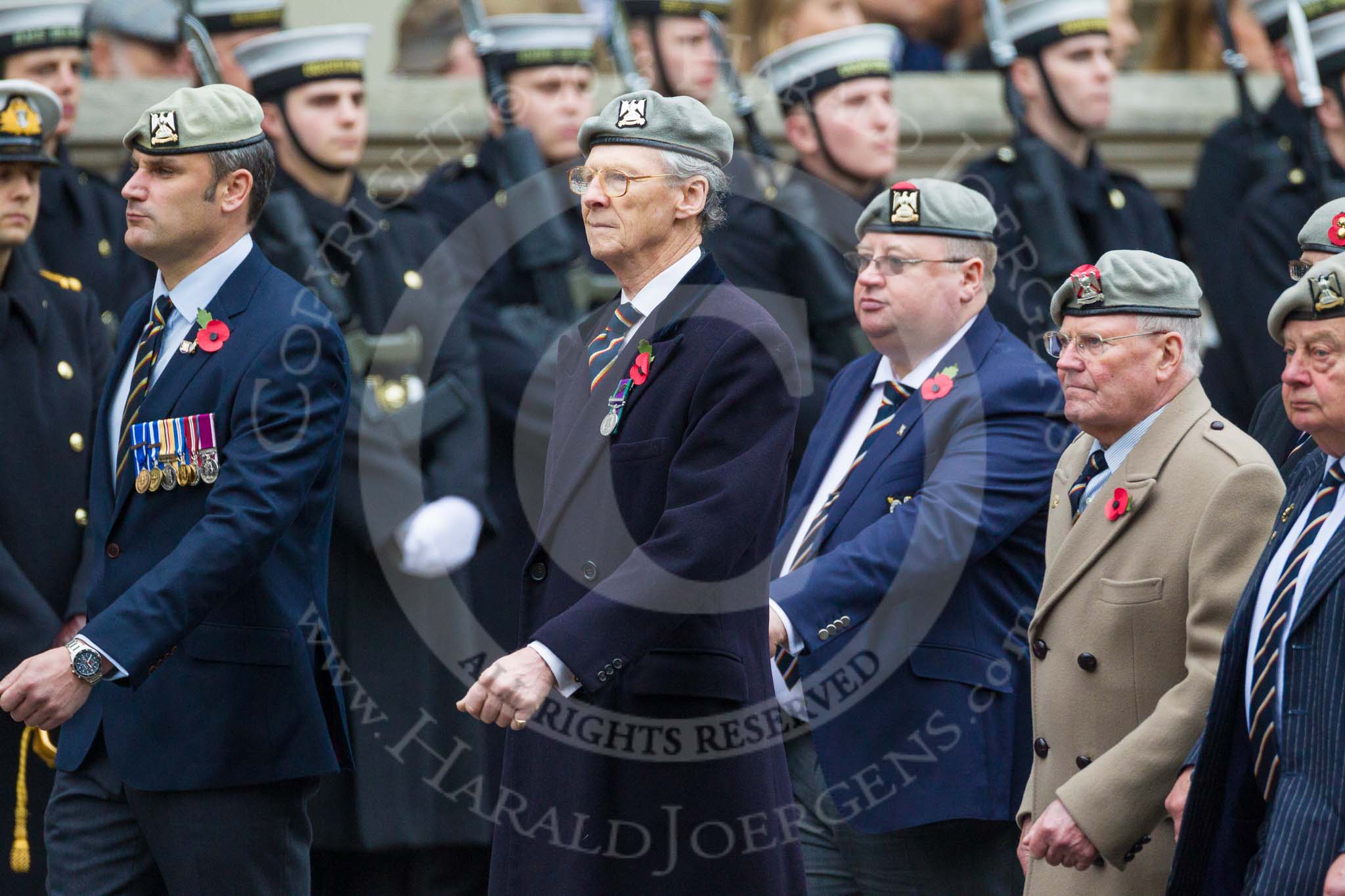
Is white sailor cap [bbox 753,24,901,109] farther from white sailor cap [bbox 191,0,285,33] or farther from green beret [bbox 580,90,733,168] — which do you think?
green beret [bbox 580,90,733,168]

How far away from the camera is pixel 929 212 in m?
5.31

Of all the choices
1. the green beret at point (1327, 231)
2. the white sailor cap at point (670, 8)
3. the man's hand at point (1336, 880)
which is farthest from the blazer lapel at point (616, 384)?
the white sailor cap at point (670, 8)

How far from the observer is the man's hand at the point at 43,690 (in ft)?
13.8

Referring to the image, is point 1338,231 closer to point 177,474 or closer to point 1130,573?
point 1130,573

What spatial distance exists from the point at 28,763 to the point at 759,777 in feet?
7.47

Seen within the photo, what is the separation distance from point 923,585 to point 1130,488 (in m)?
0.73

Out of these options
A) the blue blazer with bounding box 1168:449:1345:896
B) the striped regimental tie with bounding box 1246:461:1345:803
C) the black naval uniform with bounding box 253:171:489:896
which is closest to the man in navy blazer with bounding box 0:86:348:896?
the black naval uniform with bounding box 253:171:489:896

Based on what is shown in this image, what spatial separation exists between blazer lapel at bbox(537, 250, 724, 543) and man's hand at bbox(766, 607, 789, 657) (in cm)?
73

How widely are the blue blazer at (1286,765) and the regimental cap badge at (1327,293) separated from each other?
0.96 feet

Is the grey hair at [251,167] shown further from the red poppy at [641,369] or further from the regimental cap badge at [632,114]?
the red poppy at [641,369]

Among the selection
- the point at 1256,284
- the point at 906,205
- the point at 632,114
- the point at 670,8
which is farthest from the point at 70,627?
the point at 1256,284

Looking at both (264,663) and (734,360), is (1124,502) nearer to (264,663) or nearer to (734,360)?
(734,360)

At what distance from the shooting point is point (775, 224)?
7.01 m

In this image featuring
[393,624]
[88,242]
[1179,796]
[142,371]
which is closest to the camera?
[1179,796]
